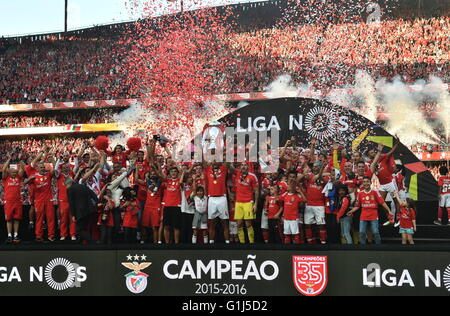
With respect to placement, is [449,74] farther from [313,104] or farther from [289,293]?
[289,293]

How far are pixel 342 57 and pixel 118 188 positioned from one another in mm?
16018

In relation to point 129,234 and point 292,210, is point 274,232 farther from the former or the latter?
point 129,234

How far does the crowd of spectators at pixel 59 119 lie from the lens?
84.8 ft

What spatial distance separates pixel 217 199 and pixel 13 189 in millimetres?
3517

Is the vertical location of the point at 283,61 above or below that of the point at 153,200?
above

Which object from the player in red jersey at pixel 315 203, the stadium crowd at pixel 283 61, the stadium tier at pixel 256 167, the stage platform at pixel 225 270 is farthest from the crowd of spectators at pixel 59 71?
the stage platform at pixel 225 270

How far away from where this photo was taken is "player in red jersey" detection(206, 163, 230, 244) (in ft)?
30.6

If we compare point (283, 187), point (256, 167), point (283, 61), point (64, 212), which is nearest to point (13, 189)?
point (64, 212)

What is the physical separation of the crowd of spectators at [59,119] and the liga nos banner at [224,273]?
19.0 m

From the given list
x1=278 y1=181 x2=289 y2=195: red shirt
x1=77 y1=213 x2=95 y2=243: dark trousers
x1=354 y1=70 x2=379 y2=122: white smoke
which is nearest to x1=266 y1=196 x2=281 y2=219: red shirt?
x1=278 y1=181 x2=289 y2=195: red shirt

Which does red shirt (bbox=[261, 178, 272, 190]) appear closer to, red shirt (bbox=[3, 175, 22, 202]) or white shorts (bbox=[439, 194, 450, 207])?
white shorts (bbox=[439, 194, 450, 207])

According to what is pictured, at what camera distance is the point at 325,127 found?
11.6 meters

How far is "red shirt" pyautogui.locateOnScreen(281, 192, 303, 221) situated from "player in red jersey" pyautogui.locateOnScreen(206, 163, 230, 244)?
104 centimetres

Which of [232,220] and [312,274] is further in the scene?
[232,220]
